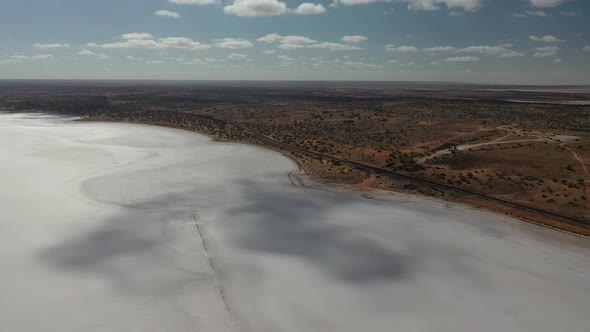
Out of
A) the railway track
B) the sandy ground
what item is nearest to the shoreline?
the railway track

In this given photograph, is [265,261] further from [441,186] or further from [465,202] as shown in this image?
[441,186]

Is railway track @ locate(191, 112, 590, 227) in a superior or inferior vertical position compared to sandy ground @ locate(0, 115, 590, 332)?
superior

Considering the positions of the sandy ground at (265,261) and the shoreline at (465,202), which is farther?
the shoreline at (465,202)

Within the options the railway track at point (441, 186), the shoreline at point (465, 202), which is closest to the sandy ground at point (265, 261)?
the shoreline at point (465, 202)

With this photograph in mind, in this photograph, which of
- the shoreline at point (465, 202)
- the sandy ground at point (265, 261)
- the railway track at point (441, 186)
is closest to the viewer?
the sandy ground at point (265, 261)

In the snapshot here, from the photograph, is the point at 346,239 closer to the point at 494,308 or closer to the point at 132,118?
the point at 494,308

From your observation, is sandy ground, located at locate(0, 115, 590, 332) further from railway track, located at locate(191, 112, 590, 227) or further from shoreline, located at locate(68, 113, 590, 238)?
railway track, located at locate(191, 112, 590, 227)

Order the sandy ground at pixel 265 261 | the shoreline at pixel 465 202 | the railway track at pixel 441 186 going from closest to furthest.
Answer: the sandy ground at pixel 265 261, the shoreline at pixel 465 202, the railway track at pixel 441 186

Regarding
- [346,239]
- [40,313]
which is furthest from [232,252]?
[40,313]

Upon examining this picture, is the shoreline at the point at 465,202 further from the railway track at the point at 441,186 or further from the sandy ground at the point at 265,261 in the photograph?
the sandy ground at the point at 265,261
